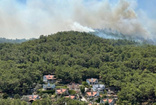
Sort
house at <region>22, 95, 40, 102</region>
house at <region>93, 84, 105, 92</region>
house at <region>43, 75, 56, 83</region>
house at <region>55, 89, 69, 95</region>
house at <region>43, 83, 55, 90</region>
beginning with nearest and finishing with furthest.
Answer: house at <region>22, 95, 40, 102</region>
house at <region>55, 89, 69, 95</region>
house at <region>43, 83, 55, 90</region>
house at <region>93, 84, 105, 92</region>
house at <region>43, 75, 56, 83</region>

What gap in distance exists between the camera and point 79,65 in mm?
52906

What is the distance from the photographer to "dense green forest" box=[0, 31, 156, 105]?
38562 millimetres

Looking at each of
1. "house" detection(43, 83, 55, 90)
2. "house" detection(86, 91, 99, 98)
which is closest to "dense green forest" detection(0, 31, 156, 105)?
"house" detection(43, 83, 55, 90)

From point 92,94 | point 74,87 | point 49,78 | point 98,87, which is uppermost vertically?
point 49,78

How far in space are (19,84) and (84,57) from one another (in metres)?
21.4

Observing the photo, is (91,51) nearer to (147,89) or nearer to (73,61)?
(73,61)

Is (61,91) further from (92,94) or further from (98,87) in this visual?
(98,87)

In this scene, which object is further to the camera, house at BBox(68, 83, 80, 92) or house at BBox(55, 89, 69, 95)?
house at BBox(68, 83, 80, 92)

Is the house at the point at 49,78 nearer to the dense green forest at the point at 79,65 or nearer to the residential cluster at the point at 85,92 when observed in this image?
the residential cluster at the point at 85,92

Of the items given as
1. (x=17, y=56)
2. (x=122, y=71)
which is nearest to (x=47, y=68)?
(x=17, y=56)

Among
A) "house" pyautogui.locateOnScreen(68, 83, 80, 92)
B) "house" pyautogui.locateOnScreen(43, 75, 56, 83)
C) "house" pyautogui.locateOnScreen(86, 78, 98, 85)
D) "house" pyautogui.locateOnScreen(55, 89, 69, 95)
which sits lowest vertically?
"house" pyautogui.locateOnScreen(55, 89, 69, 95)

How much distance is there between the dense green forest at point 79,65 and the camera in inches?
1518

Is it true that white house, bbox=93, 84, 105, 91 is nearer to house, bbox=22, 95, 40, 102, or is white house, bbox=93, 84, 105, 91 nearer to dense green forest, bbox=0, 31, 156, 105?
dense green forest, bbox=0, 31, 156, 105

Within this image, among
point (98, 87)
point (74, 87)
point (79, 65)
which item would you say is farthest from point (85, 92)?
point (79, 65)
